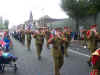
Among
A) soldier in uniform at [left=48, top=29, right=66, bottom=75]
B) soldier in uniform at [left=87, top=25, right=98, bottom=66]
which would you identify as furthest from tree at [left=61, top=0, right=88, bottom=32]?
soldier in uniform at [left=48, top=29, right=66, bottom=75]

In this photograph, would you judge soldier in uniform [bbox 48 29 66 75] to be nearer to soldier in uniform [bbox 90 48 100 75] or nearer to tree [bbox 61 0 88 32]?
soldier in uniform [bbox 90 48 100 75]

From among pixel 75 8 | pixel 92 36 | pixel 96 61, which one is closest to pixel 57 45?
pixel 92 36

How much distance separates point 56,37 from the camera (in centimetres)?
630

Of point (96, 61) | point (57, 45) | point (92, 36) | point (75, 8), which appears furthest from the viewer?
point (75, 8)

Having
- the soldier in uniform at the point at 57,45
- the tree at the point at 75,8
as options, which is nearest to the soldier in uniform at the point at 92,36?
the soldier in uniform at the point at 57,45

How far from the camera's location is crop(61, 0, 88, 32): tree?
2698cm

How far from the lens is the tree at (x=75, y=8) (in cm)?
2698

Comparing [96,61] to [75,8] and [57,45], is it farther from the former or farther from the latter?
[75,8]

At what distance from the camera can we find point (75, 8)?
90.8 ft

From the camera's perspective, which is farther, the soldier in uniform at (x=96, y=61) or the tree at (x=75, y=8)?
the tree at (x=75, y=8)

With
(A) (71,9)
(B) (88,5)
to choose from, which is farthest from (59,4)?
(B) (88,5)

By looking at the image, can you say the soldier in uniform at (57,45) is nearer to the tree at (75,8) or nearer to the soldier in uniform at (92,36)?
the soldier in uniform at (92,36)

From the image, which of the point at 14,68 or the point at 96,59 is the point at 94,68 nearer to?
the point at 96,59

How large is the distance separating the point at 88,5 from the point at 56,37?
2088cm
